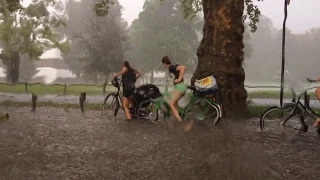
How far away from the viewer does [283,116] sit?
9117 mm

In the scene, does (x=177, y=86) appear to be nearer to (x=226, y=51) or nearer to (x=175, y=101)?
(x=175, y=101)

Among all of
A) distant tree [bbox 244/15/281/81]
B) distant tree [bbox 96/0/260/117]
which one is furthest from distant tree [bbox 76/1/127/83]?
distant tree [bbox 96/0/260/117]

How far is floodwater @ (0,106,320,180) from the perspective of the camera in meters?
5.41

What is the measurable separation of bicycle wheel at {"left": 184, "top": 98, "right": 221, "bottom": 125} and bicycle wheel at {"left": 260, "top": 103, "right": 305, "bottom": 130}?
1.29 meters

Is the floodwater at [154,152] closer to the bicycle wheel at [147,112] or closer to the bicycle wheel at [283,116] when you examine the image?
the bicycle wheel at [283,116]

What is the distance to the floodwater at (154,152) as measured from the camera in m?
5.41

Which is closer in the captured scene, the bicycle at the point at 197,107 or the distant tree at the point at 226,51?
the bicycle at the point at 197,107

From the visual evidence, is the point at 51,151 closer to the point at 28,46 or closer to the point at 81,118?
the point at 81,118

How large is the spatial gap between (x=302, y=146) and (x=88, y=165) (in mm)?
4537

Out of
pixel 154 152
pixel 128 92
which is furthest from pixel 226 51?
pixel 154 152

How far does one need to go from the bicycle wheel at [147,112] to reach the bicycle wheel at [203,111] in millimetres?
1113

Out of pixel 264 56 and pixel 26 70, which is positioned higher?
pixel 264 56

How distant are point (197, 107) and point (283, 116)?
7.93ft

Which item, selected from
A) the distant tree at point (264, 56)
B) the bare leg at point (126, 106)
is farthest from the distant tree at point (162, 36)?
the bare leg at point (126, 106)
